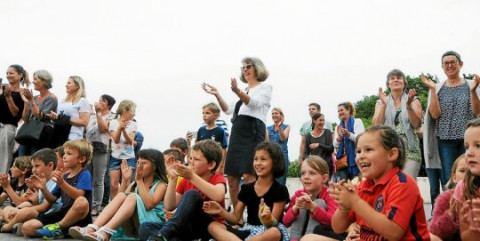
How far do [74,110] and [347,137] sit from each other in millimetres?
3840

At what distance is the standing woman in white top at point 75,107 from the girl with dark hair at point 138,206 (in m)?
2.21

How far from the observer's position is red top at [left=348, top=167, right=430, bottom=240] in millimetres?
3348

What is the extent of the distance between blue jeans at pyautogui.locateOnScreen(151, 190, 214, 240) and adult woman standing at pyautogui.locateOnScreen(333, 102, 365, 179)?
12.8 feet

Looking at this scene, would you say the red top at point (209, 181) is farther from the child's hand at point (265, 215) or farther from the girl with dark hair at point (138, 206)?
the child's hand at point (265, 215)

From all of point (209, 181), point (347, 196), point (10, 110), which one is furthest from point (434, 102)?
point (10, 110)

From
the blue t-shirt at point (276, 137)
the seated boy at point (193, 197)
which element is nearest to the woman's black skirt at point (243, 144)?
the seated boy at point (193, 197)

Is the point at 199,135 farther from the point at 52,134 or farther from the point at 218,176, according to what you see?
the point at 218,176

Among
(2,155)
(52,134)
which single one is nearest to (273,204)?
(52,134)

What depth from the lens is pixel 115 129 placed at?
8.95m

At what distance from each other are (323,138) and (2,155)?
4.64m

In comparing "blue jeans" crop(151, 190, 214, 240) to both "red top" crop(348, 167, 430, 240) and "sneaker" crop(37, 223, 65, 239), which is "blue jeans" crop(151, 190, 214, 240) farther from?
"red top" crop(348, 167, 430, 240)

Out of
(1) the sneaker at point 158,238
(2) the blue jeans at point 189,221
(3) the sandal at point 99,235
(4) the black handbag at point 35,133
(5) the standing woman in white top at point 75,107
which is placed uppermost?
(5) the standing woman in white top at point 75,107

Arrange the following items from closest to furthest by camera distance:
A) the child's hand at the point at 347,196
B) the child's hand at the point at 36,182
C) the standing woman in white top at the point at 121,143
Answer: the child's hand at the point at 347,196, the child's hand at the point at 36,182, the standing woman in white top at the point at 121,143

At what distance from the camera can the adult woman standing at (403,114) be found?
6824mm
